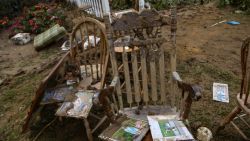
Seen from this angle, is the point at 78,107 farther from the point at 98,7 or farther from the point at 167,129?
the point at 98,7

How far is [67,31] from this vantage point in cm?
586

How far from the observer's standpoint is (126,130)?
218cm

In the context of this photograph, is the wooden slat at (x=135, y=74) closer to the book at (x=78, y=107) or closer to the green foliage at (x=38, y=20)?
the book at (x=78, y=107)

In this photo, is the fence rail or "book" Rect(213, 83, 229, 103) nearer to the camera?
"book" Rect(213, 83, 229, 103)

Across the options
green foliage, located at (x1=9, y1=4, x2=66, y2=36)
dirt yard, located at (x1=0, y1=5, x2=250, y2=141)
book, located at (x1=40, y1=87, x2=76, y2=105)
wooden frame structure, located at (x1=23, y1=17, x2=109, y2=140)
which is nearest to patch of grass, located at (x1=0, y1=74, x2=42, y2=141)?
dirt yard, located at (x1=0, y1=5, x2=250, y2=141)

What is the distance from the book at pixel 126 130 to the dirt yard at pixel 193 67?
94cm

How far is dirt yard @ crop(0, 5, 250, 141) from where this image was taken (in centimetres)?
315

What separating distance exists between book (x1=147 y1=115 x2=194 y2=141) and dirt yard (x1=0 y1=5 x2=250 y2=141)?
0.87 metres

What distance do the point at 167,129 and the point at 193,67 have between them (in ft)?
7.12

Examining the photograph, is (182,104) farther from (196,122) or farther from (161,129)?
(196,122)

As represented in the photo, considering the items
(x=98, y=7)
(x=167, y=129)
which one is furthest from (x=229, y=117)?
(x=98, y=7)

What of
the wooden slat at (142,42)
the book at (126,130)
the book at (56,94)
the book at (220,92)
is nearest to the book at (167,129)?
the book at (126,130)

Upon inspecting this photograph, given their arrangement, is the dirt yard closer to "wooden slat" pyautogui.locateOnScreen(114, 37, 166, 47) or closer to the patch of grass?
the patch of grass

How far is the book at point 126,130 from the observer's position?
→ 2086 millimetres
